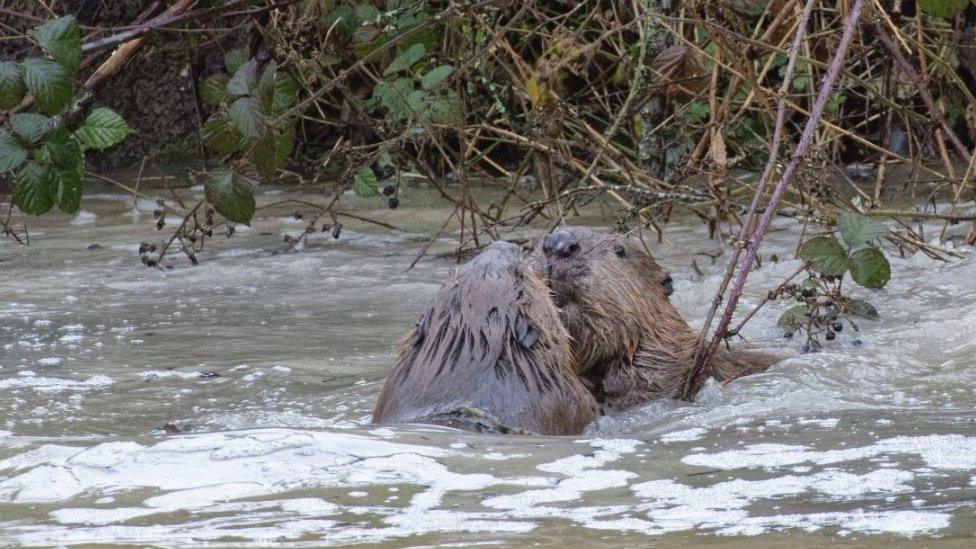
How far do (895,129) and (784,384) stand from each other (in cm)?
435

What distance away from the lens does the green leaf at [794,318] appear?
4.18 metres

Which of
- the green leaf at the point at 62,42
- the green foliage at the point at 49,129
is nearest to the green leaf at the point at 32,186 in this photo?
the green foliage at the point at 49,129

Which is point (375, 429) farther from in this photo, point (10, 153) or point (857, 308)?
point (10, 153)

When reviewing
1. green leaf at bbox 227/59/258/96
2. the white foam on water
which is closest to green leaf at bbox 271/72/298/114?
green leaf at bbox 227/59/258/96

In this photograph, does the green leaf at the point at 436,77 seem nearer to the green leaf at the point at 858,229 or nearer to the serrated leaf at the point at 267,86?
the serrated leaf at the point at 267,86

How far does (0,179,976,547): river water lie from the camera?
2.20 metres

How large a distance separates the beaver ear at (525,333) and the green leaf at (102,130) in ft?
6.65

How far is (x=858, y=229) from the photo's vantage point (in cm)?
386

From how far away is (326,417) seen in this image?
12.1 feet

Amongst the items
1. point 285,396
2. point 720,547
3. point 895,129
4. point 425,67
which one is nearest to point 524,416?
point 285,396

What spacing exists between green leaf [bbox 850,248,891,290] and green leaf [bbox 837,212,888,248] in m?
0.06

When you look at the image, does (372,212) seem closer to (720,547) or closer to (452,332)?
(452,332)

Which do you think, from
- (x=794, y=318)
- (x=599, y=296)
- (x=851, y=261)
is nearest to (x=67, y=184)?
(x=599, y=296)

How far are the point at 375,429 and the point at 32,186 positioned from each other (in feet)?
7.40
